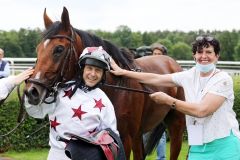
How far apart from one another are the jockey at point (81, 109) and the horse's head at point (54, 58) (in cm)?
28

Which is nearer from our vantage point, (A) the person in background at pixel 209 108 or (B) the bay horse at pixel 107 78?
(A) the person in background at pixel 209 108

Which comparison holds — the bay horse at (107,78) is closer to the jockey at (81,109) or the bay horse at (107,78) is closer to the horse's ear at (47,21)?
the horse's ear at (47,21)

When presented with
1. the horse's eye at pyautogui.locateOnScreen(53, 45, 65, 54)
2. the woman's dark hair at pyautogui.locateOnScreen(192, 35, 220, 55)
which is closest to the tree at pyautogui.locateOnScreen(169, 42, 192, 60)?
the horse's eye at pyautogui.locateOnScreen(53, 45, 65, 54)

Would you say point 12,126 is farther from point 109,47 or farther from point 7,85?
point 7,85

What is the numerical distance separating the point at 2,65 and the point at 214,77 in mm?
6114

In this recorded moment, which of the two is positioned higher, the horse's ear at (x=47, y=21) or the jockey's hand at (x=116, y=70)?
the horse's ear at (x=47, y=21)

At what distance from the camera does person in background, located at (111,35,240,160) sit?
11.2 ft

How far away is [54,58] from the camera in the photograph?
401 centimetres

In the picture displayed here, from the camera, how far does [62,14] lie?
4191mm

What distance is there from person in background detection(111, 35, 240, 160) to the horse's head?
0.92 m

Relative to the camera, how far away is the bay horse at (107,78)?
3836 mm

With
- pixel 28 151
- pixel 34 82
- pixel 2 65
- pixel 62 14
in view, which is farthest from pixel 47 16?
pixel 28 151

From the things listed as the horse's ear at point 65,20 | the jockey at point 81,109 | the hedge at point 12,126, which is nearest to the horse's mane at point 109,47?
the horse's ear at point 65,20

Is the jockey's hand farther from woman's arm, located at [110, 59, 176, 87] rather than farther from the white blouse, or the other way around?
the white blouse
